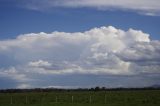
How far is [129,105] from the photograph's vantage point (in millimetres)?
45156

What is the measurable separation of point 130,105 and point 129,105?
0.12 meters

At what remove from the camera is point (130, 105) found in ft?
148
